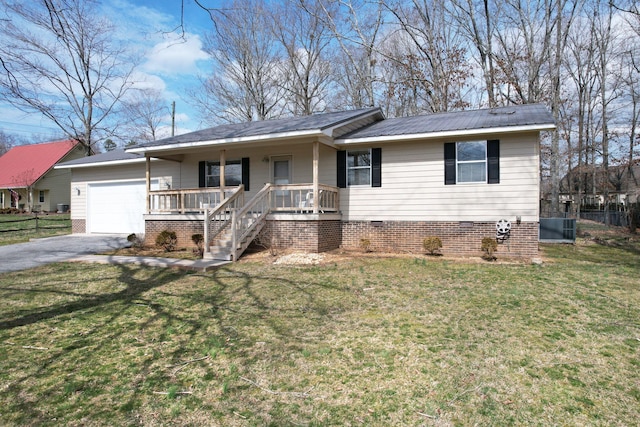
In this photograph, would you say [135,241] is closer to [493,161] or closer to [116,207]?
[116,207]

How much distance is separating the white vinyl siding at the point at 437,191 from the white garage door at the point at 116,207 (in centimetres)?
885

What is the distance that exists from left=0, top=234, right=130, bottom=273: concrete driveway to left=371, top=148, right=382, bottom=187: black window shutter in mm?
8305

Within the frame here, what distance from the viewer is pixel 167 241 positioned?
11328 mm

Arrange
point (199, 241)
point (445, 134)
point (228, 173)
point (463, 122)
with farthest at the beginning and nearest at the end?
point (228, 173) → point (463, 122) → point (199, 241) → point (445, 134)

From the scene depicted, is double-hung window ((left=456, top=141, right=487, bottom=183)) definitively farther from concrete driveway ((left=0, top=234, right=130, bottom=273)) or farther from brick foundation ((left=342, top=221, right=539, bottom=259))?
concrete driveway ((left=0, top=234, right=130, bottom=273))

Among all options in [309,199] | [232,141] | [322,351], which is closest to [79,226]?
[232,141]

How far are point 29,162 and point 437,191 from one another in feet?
121

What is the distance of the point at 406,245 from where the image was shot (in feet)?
37.0

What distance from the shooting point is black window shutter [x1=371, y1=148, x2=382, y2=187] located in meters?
11.6

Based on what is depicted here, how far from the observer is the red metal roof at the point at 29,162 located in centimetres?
3133

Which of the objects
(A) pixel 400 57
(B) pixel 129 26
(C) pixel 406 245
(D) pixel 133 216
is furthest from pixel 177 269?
(A) pixel 400 57

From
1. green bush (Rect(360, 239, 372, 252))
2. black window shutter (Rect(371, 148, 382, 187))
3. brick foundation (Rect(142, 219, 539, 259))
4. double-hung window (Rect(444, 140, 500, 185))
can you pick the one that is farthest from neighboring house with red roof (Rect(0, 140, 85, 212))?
double-hung window (Rect(444, 140, 500, 185))

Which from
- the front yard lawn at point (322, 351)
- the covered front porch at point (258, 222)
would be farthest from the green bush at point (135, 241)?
the front yard lawn at point (322, 351)

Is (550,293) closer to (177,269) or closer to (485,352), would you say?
(485,352)
